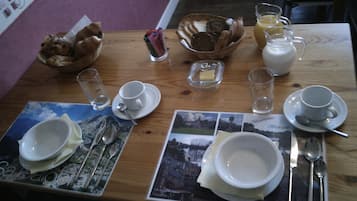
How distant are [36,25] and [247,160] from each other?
1.18 metres

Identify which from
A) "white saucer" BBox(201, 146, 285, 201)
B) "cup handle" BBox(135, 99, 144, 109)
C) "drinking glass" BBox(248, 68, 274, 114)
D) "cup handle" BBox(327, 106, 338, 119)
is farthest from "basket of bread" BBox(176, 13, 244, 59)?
"white saucer" BBox(201, 146, 285, 201)

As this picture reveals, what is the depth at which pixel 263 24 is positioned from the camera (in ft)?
3.73

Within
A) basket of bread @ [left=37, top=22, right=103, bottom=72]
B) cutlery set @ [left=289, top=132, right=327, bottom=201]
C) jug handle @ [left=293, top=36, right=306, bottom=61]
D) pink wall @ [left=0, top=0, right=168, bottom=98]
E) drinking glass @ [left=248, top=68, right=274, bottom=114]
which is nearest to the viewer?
cutlery set @ [left=289, top=132, right=327, bottom=201]

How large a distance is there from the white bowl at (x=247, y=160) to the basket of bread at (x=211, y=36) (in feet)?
1.34

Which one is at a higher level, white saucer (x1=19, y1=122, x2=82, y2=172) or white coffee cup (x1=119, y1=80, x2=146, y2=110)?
white coffee cup (x1=119, y1=80, x2=146, y2=110)

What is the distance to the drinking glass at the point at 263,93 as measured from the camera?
0.97 m

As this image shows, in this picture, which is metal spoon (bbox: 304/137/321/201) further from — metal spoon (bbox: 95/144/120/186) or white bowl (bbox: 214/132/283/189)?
metal spoon (bbox: 95/144/120/186)

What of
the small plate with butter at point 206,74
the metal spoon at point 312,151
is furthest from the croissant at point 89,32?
the metal spoon at point 312,151

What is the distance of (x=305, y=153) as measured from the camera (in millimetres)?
816

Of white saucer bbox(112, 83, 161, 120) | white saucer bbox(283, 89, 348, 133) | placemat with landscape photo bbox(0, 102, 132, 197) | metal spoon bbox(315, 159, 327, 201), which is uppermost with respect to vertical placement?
white saucer bbox(112, 83, 161, 120)

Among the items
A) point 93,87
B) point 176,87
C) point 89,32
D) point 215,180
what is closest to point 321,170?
point 215,180

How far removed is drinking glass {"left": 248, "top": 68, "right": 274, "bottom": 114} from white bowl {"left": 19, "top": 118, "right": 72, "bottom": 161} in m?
0.58

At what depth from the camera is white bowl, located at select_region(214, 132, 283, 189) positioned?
77 centimetres

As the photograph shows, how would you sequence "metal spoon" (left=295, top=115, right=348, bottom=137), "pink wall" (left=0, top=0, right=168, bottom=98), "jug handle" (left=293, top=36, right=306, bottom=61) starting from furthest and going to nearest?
"pink wall" (left=0, top=0, right=168, bottom=98) → "jug handle" (left=293, top=36, right=306, bottom=61) → "metal spoon" (left=295, top=115, right=348, bottom=137)
